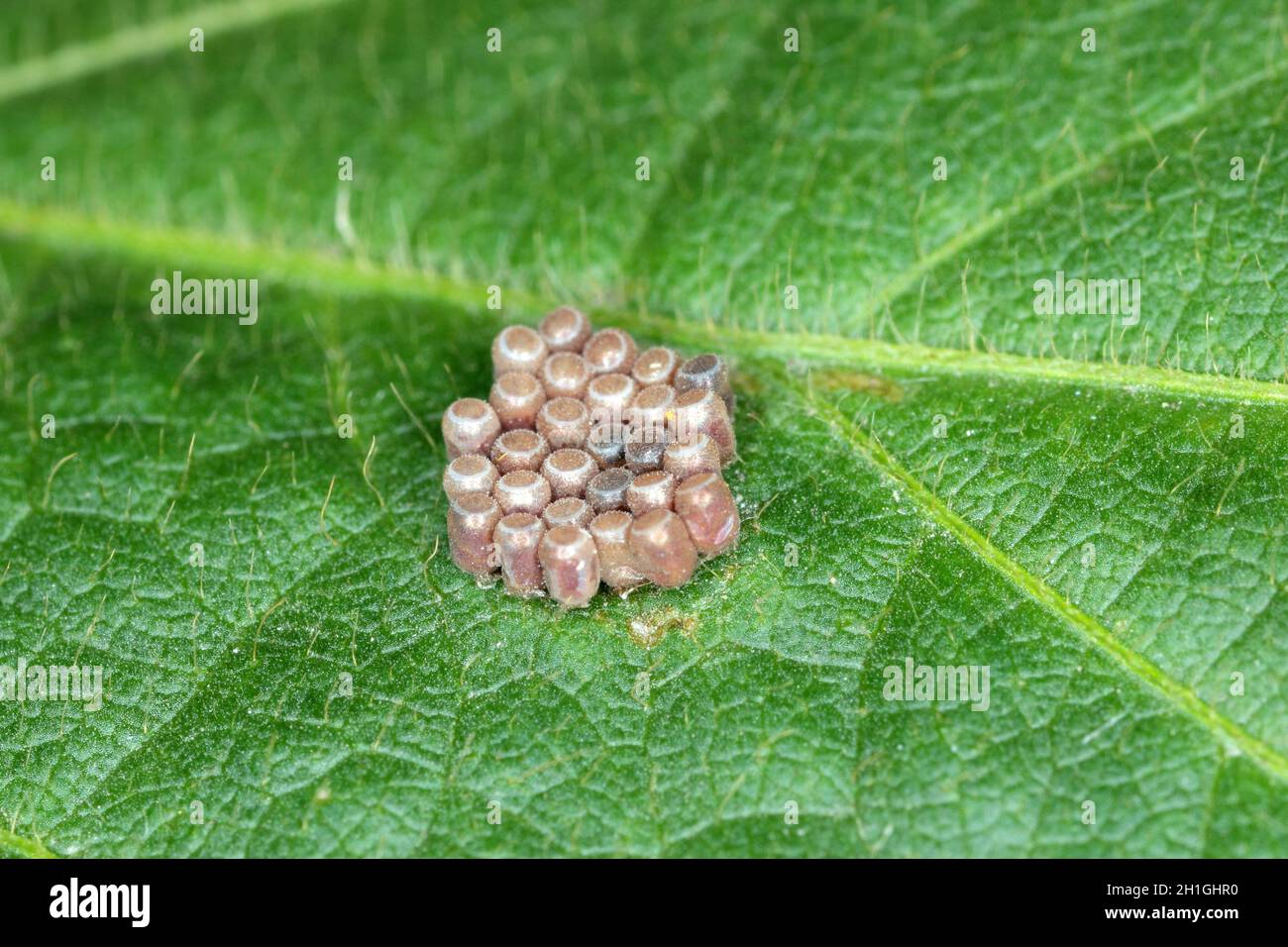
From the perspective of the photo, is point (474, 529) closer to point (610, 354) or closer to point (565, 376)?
point (565, 376)

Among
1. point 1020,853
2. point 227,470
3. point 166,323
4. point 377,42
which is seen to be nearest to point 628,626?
point 1020,853

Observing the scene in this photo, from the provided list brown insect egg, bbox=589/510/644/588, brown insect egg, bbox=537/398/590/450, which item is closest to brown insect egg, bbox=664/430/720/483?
brown insect egg, bbox=589/510/644/588

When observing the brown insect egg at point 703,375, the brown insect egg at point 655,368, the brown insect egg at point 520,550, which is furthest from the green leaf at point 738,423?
the brown insect egg at point 655,368

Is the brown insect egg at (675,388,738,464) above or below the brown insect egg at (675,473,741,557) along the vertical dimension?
above

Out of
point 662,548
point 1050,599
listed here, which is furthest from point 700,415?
point 1050,599

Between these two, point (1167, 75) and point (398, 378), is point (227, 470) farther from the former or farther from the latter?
point (1167, 75)

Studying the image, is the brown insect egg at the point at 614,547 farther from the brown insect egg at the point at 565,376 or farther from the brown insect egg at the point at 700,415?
the brown insect egg at the point at 565,376

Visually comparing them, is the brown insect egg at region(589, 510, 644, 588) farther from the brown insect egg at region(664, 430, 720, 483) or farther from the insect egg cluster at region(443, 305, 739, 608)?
the brown insect egg at region(664, 430, 720, 483)

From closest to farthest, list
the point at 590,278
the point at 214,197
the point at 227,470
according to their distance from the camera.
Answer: the point at 227,470 < the point at 590,278 < the point at 214,197

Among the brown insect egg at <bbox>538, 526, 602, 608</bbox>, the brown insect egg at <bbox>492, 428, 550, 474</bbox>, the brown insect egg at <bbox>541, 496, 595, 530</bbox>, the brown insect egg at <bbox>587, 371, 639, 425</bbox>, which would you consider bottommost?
the brown insect egg at <bbox>538, 526, 602, 608</bbox>
